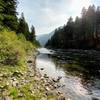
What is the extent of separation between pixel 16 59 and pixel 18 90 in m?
6.73

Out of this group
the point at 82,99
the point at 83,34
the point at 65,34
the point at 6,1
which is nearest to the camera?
the point at 82,99

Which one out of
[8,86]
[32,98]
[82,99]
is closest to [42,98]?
[32,98]

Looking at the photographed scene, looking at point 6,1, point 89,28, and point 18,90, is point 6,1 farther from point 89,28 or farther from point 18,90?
point 89,28

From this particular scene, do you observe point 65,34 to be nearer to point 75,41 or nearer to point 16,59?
point 75,41

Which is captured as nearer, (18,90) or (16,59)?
(18,90)

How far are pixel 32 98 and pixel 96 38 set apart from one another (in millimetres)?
64447

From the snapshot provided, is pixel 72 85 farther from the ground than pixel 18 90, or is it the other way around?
pixel 18 90

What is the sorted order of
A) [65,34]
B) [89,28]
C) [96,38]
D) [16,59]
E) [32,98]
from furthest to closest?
[65,34] < [89,28] < [96,38] < [16,59] < [32,98]

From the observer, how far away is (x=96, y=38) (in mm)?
72375

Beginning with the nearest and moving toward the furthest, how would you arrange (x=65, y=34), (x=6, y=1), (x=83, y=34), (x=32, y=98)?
(x=32, y=98)
(x=6, y=1)
(x=83, y=34)
(x=65, y=34)

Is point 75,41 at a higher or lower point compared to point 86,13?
lower

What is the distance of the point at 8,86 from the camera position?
10555mm

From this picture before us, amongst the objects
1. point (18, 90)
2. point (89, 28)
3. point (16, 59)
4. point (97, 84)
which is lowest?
point (97, 84)

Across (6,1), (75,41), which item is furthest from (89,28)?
(6,1)
